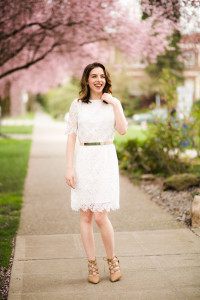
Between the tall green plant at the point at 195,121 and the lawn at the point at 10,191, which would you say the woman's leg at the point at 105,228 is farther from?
the tall green plant at the point at 195,121

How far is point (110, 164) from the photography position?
3.69 m

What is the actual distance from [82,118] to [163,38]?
6.89 meters

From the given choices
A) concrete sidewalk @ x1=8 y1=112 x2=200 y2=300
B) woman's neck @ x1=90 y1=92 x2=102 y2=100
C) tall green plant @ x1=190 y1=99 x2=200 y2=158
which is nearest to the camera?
concrete sidewalk @ x1=8 y1=112 x2=200 y2=300

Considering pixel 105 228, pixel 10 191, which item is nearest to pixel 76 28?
pixel 10 191

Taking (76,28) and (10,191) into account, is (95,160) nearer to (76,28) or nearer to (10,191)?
(10,191)

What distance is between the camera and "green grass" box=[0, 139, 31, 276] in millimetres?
4894

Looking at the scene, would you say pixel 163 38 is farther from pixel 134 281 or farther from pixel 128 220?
pixel 134 281

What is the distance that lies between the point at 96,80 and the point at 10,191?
15.9 ft

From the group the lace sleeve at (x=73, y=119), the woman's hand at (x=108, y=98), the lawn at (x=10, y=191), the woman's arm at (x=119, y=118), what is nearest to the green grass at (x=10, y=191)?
the lawn at (x=10, y=191)

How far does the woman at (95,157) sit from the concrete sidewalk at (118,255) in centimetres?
26

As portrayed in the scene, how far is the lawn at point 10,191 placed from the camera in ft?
15.8

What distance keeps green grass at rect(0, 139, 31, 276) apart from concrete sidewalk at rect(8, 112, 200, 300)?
134 mm

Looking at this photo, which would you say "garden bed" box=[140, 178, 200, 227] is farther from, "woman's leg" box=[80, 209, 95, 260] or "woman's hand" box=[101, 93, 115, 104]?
"woman's hand" box=[101, 93, 115, 104]

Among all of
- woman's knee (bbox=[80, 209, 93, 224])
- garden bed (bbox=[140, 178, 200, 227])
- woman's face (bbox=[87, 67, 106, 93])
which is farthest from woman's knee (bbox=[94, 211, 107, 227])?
garden bed (bbox=[140, 178, 200, 227])
